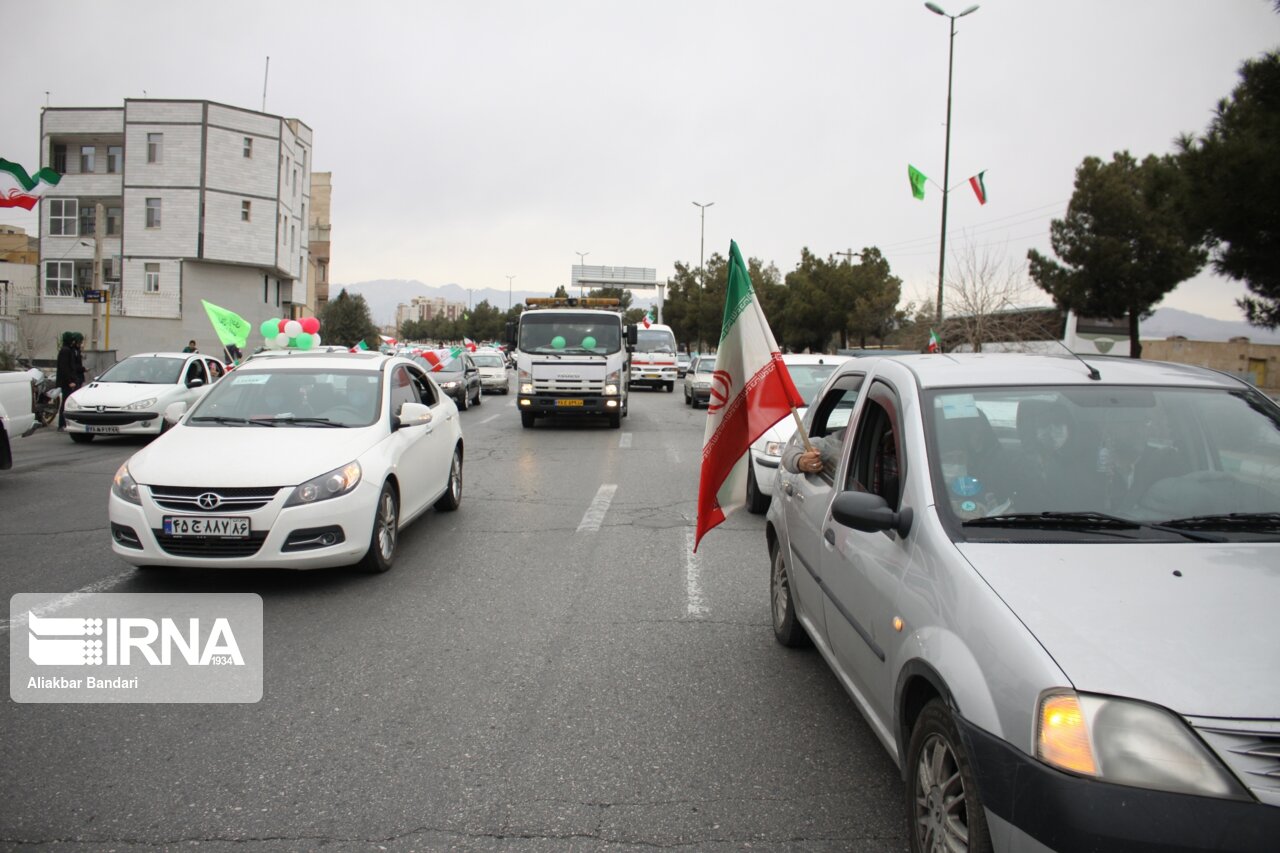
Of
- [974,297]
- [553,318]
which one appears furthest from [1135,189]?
[553,318]

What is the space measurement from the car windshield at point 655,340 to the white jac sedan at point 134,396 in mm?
22109

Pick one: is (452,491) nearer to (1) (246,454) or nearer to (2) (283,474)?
(1) (246,454)

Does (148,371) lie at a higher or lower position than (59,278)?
lower

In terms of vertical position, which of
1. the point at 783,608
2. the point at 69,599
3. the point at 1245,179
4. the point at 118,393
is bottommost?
the point at 69,599

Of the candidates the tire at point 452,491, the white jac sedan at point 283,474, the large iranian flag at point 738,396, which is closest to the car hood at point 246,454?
the white jac sedan at point 283,474

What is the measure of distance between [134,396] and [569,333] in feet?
27.2

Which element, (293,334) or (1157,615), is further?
(293,334)

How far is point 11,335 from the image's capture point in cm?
3709

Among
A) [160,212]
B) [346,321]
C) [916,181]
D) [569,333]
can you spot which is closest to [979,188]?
[916,181]

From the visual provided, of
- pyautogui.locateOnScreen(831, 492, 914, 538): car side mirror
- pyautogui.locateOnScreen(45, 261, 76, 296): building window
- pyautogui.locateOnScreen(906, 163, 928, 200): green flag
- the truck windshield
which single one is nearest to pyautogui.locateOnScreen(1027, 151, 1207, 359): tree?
pyautogui.locateOnScreen(906, 163, 928, 200): green flag

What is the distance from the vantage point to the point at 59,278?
49625 millimetres

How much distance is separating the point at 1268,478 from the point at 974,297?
3069cm

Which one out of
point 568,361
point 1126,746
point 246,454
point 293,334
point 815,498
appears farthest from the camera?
point 568,361

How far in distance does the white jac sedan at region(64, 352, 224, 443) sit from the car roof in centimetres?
1404
